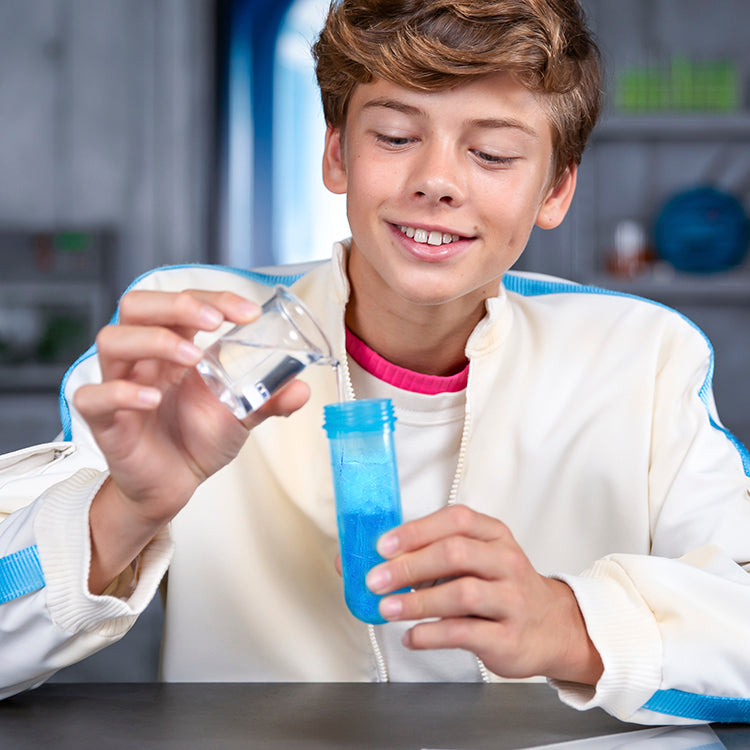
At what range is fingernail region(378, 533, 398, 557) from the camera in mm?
766

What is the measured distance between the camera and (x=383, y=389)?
1248mm

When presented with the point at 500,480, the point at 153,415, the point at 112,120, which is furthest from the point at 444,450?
the point at 112,120

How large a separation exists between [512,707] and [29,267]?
293cm

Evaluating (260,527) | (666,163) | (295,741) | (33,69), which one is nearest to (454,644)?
(295,741)

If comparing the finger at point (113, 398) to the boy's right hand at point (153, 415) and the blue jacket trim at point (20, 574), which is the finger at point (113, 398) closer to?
the boy's right hand at point (153, 415)

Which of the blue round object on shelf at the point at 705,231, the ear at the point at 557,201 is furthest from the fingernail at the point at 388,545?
the blue round object on shelf at the point at 705,231

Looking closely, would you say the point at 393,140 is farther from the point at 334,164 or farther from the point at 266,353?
the point at 266,353

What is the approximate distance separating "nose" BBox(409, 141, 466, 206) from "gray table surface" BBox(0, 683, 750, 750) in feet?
1.66

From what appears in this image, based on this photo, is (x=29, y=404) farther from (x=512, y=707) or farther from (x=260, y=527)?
(x=512, y=707)

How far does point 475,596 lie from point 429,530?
0.06 meters

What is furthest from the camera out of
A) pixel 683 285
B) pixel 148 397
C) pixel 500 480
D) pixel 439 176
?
pixel 683 285

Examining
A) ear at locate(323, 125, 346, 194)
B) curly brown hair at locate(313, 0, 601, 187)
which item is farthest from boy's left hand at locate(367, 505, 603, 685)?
ear at locate(323, 125, 346, 194)

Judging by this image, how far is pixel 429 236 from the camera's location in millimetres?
1108

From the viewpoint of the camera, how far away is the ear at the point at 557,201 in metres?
1.29
